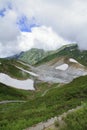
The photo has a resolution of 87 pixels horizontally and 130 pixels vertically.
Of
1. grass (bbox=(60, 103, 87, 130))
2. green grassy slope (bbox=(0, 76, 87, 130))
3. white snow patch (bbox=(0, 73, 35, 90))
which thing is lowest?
grass (bbox=(60, 103, 87, 130))

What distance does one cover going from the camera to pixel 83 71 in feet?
647

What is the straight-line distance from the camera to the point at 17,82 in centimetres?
15675

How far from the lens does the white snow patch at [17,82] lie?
146250 millimetres

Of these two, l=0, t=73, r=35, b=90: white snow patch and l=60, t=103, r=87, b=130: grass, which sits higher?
l=0, t=73, r=35, b=90: white snow patch

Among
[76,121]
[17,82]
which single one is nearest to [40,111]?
[76,121]

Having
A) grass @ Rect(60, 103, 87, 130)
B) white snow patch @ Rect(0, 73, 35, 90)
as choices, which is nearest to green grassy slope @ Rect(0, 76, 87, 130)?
grass @ Rect(60, 103, 87, 130)

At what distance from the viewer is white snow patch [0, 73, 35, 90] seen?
146250 millimetres

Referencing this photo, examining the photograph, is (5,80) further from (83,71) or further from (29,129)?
(29,129)

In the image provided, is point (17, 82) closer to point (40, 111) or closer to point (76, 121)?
point (40, 111)

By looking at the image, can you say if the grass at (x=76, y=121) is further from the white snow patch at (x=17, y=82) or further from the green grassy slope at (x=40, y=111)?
the white snow patch at (x=17, y=82)

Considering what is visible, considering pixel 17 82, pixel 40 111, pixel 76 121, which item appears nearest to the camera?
pixel 76 121

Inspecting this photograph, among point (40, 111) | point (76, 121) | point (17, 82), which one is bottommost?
point (76, 121)

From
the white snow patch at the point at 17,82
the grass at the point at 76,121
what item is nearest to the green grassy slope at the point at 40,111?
the grass at the point at 76,121

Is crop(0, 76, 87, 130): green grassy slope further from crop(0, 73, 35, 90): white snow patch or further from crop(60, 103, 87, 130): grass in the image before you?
crop(0, 73, 35, 90): white snow patch
